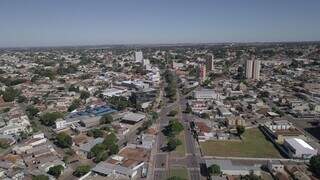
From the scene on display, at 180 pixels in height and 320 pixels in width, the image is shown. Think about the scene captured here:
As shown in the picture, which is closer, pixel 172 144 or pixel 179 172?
pixel 179 172

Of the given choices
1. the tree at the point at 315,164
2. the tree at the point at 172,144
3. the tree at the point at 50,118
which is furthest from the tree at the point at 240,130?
the tree at the point at 50,118

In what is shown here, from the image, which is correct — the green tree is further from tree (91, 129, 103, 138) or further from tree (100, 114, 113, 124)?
tree (100, 114, 113, 124)

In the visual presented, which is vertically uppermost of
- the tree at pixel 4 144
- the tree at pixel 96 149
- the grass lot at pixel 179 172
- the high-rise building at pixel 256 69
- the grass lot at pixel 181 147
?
the high-rise building at pixel 256 69

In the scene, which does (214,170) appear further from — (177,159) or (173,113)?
(173,113)

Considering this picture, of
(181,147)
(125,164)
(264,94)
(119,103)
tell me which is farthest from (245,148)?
(264,94)

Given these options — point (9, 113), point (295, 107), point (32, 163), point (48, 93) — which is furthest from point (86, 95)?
point (295, 107)

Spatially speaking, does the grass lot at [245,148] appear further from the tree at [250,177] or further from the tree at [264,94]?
the tree at [264,94]

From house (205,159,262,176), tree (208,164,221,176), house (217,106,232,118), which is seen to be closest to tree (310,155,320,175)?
house (205,159,262,176)
